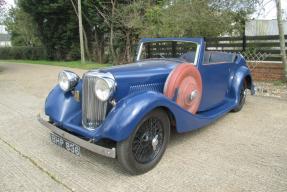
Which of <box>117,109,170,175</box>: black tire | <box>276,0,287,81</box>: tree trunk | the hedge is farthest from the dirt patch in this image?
the hedge

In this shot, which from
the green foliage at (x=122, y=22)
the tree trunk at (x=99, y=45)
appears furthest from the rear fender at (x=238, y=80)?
the tree trunk at (x=99, y=45)

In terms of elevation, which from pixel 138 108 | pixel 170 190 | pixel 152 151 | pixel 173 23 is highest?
pixel 173 23

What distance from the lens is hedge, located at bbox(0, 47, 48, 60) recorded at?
2974 centimetres

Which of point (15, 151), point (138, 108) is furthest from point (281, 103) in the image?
point (15, 151)

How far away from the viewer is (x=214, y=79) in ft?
18.1

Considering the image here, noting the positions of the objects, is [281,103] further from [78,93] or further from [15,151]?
[15,151]

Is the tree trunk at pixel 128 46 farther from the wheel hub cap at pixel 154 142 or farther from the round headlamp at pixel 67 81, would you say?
the wheel hub cap at pixel 154 142

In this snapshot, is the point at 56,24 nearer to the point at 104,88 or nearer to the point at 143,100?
the point at 104,88

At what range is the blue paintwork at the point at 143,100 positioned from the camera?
11.9 feet

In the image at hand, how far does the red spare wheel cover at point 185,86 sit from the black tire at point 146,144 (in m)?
0.48

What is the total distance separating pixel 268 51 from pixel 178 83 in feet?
23.2

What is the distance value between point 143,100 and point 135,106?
0.47ft

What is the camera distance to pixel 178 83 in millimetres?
4484

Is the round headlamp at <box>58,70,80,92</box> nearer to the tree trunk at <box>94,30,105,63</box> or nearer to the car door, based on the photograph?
the car door
